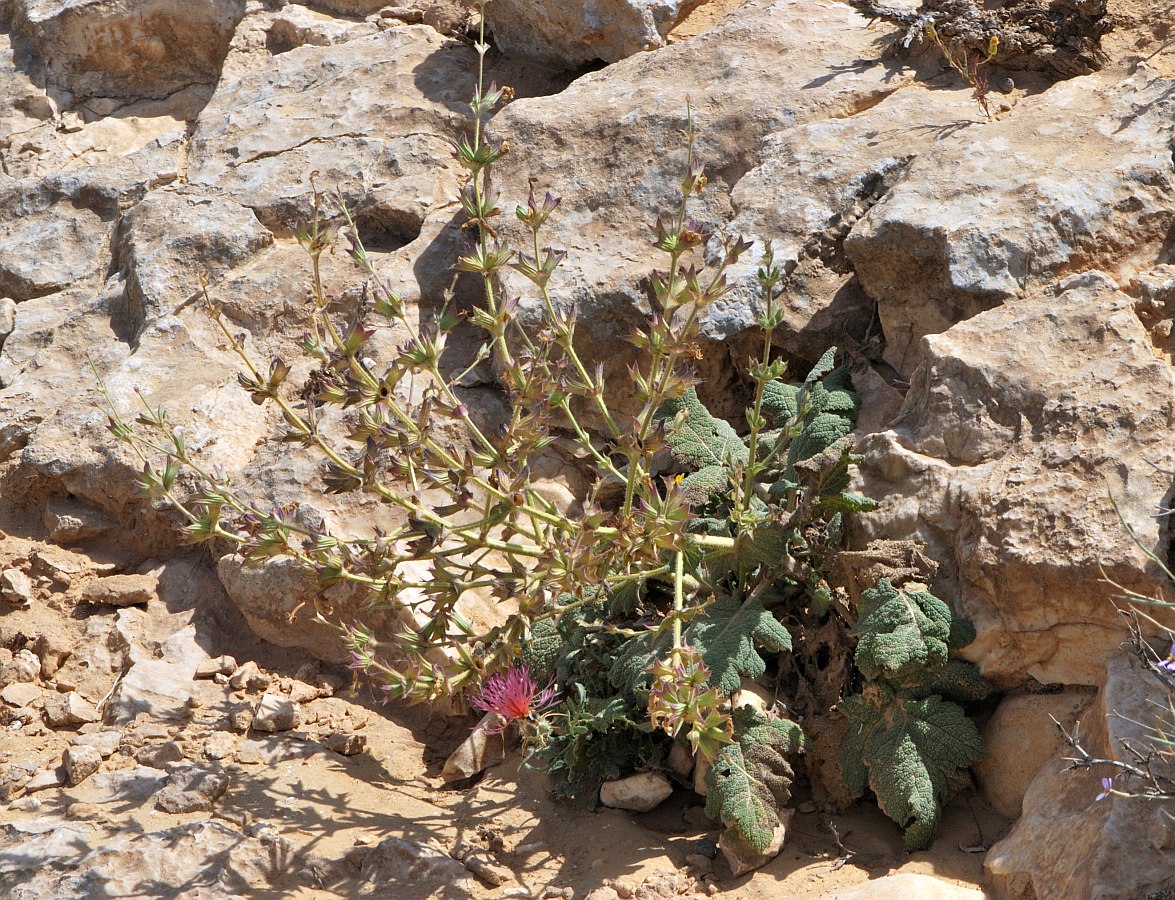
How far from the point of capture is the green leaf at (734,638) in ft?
10.4

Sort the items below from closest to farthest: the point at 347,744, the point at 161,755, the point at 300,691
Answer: the point at 161,755, the point at 347,744, the point at 300,691

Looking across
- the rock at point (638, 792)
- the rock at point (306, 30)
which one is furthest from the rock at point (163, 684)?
the rock at point (306, 30)

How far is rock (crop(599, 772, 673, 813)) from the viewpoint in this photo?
10.8ft

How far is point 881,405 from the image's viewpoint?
12.4ft

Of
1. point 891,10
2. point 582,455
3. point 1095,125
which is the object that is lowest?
point 582,455

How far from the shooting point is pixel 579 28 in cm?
530

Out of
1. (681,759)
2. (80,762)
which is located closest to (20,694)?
(80,762)

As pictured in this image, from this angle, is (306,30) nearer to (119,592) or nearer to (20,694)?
(119,592)

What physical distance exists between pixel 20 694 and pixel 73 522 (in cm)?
77

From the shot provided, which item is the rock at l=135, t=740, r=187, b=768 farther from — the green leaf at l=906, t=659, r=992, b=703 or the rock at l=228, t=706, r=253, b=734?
the green leaf at l=906, t=659, r=992, b=703

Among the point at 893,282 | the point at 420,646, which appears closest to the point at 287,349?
the point at 420,646

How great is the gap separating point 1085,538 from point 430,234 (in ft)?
9.63

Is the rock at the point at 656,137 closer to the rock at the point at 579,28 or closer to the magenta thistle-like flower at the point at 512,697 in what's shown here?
the rock at the point at 579,28

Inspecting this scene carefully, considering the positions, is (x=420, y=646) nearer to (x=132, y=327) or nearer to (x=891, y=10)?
(x=132, y=327)
